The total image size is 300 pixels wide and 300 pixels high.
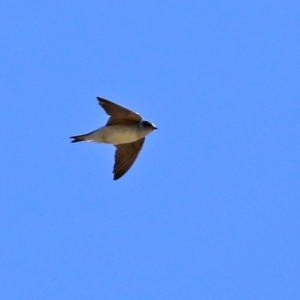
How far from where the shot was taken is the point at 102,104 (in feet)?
44.9

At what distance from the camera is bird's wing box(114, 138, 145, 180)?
47.3 ft

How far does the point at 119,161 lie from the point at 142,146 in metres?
0.34

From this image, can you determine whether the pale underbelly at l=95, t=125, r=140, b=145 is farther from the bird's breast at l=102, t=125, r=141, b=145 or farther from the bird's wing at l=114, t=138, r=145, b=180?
the bird's wing at l=114, t=138, r=145, b=180

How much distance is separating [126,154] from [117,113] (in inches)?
35.3

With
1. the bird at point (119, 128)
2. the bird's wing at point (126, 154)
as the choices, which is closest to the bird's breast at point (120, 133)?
the bird at point (119, 128)

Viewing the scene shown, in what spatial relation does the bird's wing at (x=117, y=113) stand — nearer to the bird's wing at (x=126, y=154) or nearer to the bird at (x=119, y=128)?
the bird at (x=119, y=128)

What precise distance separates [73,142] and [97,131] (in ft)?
1.01

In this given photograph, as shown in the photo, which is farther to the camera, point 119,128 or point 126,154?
point 126,154

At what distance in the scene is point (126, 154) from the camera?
47.6 feet

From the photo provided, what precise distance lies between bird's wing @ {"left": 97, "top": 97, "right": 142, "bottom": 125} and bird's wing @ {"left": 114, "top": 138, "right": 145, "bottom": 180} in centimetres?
66

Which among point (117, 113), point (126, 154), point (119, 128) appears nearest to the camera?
point (117, 113)

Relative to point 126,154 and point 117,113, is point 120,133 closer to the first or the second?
point 117,113

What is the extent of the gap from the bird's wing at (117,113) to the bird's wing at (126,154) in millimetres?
655

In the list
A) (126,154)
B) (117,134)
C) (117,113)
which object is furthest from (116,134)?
(126,154)
